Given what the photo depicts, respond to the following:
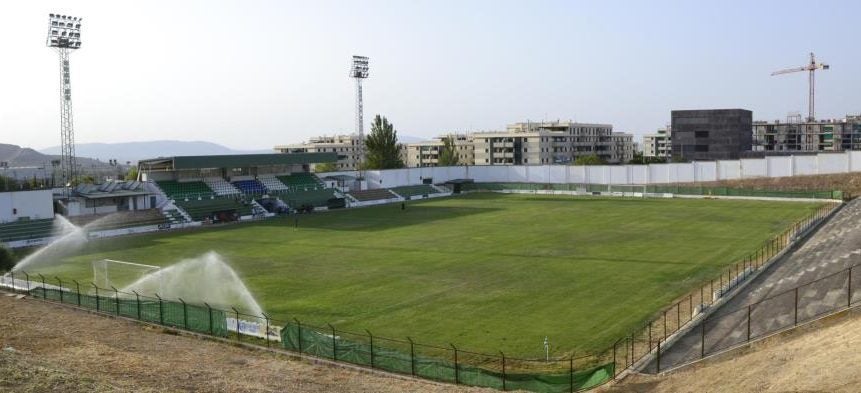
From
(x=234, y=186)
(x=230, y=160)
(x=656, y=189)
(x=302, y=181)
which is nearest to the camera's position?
(x=234, y=186)

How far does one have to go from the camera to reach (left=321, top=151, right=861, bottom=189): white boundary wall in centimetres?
9581

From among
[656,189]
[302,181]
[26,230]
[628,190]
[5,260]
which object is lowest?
[5,260]

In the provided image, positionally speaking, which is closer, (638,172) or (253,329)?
(253,329)

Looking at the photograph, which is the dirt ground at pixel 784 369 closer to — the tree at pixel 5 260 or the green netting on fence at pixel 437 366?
the green netting on fence at pixel 437 366

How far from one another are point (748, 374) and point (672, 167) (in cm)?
8835

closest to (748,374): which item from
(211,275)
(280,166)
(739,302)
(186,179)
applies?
(739,302)

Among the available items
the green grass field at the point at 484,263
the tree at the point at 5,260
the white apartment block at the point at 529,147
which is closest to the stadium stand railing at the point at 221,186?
the green grass field at the point at 484,263

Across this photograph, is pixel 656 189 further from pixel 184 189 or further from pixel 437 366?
pixel 437 366

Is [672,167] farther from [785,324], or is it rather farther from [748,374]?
[748,374]

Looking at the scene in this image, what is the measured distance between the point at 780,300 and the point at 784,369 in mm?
12498

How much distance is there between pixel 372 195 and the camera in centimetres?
10031

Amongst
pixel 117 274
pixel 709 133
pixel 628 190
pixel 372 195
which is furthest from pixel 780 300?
pixel 709 133

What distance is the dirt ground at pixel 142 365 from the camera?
2089cm

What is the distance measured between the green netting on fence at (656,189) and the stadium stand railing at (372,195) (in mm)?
16141
